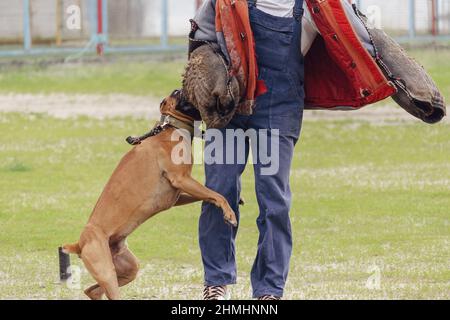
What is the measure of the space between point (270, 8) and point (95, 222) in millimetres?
1417

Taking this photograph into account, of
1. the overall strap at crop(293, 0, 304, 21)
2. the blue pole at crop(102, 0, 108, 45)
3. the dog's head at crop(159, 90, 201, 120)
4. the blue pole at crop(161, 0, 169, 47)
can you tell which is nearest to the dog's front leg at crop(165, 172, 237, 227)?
the dog's head at crop(159, 90, 201, 120)

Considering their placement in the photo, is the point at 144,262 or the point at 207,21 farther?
the point at 144,262

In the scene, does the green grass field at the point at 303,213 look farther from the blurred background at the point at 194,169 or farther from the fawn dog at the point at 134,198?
the fawn dog at the point at 134,198

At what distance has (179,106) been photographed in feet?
21.2

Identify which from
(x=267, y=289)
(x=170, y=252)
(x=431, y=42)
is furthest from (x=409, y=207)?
(x=431, y=42)

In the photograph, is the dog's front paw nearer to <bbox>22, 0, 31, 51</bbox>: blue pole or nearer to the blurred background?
the blurred background

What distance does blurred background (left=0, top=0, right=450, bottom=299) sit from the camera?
7922 millimetres

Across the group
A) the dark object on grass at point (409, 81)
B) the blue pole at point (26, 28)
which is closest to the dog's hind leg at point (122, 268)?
the dark object on grass at point (409, 81)

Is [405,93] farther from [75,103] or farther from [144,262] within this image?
[75,103]

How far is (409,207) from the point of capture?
10.7m

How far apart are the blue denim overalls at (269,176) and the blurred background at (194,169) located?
0.63 m

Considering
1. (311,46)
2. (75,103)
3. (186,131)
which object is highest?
(311,46)

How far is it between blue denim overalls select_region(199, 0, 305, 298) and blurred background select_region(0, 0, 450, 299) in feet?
2.05

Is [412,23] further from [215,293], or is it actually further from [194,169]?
[215,293]
